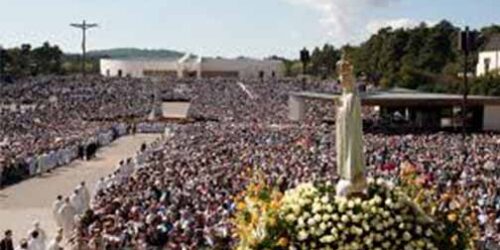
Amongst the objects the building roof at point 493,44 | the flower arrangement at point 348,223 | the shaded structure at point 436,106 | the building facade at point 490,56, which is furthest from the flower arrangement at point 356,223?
the building roof at point 493,44

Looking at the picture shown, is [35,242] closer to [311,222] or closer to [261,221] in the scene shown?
[261,221]

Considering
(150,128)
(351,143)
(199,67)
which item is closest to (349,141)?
(351,143)

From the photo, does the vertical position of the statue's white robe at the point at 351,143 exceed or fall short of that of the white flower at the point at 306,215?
it exceeds it

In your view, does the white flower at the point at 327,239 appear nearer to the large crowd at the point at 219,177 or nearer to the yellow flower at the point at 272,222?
the yellow flower at the point at 272,222

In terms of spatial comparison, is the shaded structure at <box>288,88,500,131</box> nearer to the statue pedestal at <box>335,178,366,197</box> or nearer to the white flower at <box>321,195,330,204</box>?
the statue pedestal at <box>335,178,366,197</box>

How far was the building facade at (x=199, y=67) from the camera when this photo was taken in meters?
166

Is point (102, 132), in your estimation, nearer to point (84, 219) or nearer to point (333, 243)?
point (84, 219)

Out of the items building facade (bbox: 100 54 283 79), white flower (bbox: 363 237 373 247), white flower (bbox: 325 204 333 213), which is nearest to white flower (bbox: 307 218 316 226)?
white flower (bbox: 325 204 333 213)

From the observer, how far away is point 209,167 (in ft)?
107

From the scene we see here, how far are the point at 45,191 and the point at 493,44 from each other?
322ft

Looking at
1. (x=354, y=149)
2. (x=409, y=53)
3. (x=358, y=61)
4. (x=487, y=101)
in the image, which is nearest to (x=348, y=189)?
(x=354, y=149)

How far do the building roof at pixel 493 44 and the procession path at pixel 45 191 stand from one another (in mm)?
79154

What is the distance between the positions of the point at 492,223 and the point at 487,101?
47397 mm

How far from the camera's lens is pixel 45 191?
3703cm
